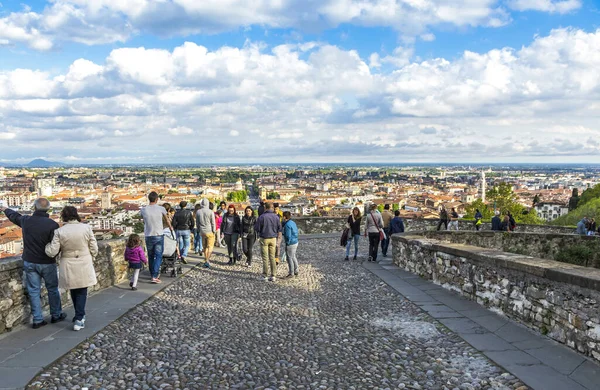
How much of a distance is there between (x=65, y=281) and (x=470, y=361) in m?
4.36

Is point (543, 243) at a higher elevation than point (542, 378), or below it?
below

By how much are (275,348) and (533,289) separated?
302cm

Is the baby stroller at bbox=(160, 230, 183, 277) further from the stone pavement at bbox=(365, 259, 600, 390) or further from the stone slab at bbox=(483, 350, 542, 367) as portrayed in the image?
the stone slab at bbox=(483, 350, 542, 367)

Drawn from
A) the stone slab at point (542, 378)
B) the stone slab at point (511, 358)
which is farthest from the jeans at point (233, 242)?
the stone slab at point (542, 378)

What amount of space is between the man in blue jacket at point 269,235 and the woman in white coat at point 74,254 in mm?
4146

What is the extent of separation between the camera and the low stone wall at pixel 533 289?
4578 millimetres

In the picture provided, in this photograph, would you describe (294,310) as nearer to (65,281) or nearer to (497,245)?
(65,281)

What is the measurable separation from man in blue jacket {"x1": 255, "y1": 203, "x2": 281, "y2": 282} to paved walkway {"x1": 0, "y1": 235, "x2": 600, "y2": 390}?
142 centimetres

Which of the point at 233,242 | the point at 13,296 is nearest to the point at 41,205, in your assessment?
the point at 13,296

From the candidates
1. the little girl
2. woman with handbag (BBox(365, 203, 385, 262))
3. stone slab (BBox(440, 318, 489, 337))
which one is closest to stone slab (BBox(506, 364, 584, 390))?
stone slab (BBox(440, 318, 489, 337))

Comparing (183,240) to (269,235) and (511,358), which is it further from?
(511,358)

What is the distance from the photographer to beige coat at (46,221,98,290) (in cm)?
532

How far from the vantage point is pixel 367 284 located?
8977 millimetres

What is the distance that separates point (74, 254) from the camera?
5.39 meters
